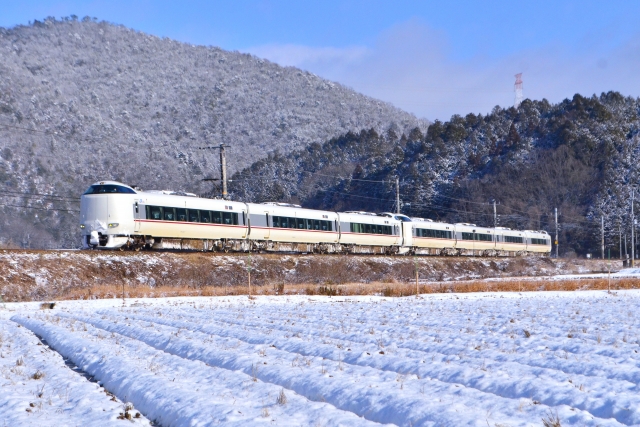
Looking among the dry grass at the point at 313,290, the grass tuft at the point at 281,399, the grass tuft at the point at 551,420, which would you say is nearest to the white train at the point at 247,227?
the dry grass at the point at 313,290

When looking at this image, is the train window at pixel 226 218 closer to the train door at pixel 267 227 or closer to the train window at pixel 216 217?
the train window at pixel 216 217

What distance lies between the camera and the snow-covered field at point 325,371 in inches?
313

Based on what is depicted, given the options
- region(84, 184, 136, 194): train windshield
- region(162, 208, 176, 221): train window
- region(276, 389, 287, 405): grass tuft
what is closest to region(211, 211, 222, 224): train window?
region(162, 208, 176, 221): train window

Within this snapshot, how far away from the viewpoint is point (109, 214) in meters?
34.3

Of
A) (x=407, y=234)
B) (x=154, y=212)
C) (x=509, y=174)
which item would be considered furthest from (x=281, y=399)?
(x=509, y=174)

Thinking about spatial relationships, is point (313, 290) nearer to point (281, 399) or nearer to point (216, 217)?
point (216, 217)

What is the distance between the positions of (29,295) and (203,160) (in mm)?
111520

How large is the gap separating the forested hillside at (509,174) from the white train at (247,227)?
116ft

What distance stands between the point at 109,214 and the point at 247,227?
981 centimetres

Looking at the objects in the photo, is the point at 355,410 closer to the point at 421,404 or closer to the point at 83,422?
the point at 421,404

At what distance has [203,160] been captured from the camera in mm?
139500

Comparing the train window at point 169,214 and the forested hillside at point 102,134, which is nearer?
the train window at point 169,214

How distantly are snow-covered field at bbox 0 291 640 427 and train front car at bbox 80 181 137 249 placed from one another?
15.8 meters

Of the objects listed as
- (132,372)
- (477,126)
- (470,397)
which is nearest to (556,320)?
(470,397)
